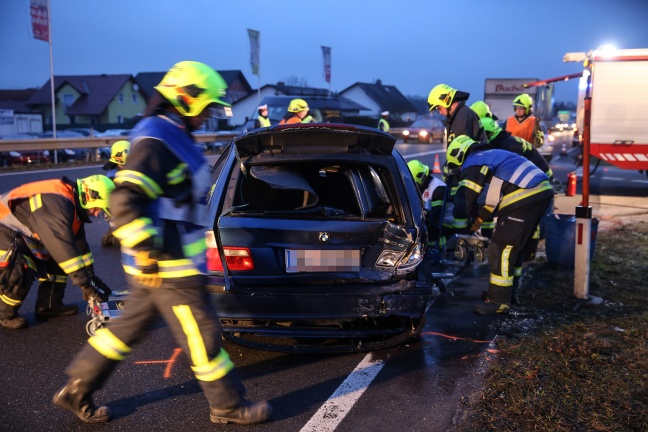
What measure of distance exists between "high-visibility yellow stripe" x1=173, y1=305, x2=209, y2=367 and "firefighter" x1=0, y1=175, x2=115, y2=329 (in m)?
1.64

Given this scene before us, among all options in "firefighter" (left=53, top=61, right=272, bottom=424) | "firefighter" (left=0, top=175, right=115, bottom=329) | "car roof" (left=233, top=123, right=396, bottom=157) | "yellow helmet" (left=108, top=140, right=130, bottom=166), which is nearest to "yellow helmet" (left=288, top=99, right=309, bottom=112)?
"yellow helmet" (left=108, top=140, right=130, bottom=166)

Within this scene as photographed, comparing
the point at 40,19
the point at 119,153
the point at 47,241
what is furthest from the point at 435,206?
the point at 40,19

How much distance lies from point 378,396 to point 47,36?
2130cm

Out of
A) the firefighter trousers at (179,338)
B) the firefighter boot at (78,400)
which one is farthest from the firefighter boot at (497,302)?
the firefighter boot at (78,400)

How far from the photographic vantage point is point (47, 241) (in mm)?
4539

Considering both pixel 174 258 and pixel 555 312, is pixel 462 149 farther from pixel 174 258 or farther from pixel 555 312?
pixel 174 258

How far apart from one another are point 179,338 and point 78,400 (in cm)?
66

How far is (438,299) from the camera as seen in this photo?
235 inches

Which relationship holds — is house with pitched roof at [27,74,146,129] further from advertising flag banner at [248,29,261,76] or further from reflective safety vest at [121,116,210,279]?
reflective safety vest at [121,116,210,279]

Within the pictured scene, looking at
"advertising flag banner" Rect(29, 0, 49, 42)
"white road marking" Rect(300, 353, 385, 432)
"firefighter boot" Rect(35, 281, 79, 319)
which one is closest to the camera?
"white road marking" Rect(300, 353, 385, 432)

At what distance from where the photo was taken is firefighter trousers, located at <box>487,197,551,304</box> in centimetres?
539

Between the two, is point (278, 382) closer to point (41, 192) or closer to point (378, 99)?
point (41, 192)

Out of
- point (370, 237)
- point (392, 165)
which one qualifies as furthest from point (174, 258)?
point (392, 165)

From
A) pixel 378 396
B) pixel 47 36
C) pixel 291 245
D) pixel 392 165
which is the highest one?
pixel 47 36
